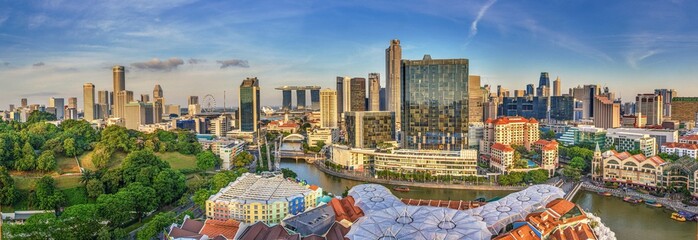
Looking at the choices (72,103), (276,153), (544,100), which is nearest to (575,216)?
(276,153)

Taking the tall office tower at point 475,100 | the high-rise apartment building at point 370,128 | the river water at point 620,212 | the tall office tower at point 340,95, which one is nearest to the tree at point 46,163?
the river water at point 620,212

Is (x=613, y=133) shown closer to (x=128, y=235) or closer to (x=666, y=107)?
(x=666, y=107)

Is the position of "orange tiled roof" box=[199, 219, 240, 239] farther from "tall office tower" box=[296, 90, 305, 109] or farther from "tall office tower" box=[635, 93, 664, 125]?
"tall office tower" box=[296, 90, 305, 109]

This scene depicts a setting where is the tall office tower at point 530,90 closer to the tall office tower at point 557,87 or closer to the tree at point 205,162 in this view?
the tall office tower at point 557,87

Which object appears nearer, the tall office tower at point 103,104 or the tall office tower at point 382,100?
the tall office tower at point 103,104

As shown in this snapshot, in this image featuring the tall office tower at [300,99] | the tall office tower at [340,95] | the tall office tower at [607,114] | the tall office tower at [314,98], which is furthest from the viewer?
the tall office tower at [300,99]

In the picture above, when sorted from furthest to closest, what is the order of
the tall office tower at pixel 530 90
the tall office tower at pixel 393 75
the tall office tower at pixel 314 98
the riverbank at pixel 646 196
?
the tall office tower at pixel 314 98, the tall office tower at pixel 530 90, the tall office tower at pixel 393 75, the riverbank at pixel 646 196
